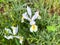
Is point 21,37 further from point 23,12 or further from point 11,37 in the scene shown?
point 23,12

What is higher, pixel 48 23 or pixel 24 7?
pixel 24 7

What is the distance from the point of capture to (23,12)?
2004 mm

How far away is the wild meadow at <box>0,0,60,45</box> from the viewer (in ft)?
6.06

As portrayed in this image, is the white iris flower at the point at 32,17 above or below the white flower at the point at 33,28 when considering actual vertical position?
above

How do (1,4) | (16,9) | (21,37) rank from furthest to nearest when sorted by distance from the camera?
(1,4) → (16,9) → (21,37)

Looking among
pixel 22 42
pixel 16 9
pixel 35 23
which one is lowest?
pixel 22 42

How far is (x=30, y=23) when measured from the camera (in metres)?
1.88

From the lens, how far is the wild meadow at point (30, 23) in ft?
6.06

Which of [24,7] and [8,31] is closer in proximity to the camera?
[8,31]

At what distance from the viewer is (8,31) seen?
6.15 ft

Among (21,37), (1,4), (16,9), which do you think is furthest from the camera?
(1,4)

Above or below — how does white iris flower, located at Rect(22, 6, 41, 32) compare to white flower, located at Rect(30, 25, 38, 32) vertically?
above

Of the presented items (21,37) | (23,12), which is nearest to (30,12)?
(23,12)

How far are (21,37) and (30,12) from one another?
0.81 feet
